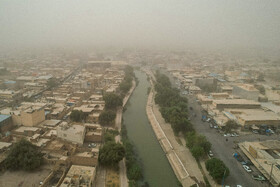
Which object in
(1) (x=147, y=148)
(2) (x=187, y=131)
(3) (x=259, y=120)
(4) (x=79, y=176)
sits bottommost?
(1) (x=147, y=148)

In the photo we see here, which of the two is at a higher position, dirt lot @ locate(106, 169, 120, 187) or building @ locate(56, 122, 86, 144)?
building @ locate(56, 122, 86, 144)

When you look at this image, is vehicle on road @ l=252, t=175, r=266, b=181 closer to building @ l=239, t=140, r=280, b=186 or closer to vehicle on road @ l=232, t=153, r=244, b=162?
building @ l=239, t=140, r=280, b=186

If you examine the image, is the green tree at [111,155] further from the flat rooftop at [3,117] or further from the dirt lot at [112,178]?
the flat rooftop at [3,117]

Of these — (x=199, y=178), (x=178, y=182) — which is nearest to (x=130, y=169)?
(x=178, y=182)

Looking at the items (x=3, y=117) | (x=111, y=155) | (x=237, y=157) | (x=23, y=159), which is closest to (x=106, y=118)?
(x=111, y=155)

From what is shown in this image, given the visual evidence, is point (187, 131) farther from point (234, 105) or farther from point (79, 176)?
point (79, 176)

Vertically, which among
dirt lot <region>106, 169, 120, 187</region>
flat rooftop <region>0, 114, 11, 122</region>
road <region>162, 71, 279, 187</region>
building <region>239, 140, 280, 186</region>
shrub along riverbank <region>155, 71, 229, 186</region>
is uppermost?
flat rooftop <region>0, 114, 11, 122</region>

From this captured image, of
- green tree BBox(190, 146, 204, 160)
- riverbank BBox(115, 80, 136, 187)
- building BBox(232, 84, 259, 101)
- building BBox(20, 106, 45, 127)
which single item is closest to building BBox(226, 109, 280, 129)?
building BBox(232, 84, 259, 101)

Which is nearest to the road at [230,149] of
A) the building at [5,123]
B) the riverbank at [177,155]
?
the riverbank at [177,155]
